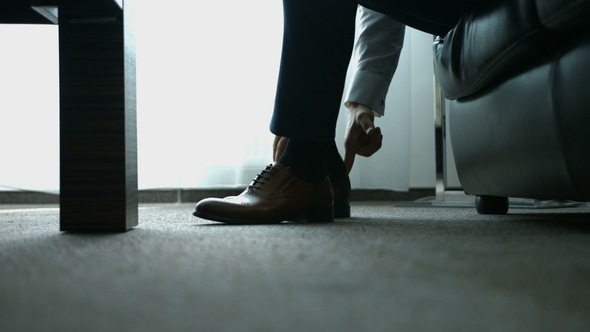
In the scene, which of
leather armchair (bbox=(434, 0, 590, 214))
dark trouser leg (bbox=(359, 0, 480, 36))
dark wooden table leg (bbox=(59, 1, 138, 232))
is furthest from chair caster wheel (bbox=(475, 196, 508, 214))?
dark wooden table leg (bbox=(59, 1, 138, 232))

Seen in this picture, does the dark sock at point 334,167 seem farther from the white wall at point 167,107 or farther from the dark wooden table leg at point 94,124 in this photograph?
the white wall at point 167,107

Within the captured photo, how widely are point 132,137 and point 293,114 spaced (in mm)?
242

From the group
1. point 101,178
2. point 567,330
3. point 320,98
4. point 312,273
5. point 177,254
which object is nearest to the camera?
point 567,330

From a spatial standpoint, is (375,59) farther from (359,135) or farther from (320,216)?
(320,216)

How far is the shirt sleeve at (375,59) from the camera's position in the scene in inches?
49.4

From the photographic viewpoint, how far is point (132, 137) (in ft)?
2.80

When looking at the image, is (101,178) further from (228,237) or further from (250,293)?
(250,293)

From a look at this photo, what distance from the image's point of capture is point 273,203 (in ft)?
3.01

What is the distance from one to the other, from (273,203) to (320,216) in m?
Result: 0.09

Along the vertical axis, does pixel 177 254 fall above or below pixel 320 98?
below

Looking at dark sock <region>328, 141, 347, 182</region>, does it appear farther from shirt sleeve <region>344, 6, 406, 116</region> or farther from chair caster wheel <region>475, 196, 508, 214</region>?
chair caster wheel <region>475, 196, 508, 214</region>

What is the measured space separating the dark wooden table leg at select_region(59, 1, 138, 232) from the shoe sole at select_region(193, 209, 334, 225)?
139 millimetres

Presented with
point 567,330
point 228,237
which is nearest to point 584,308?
point 567,330

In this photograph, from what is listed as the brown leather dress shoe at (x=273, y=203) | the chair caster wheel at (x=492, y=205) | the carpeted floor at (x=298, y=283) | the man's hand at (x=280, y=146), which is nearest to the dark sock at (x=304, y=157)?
the brown leather dress shoe at (x=273, y=203)
